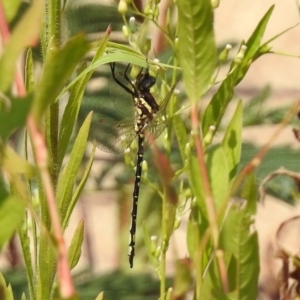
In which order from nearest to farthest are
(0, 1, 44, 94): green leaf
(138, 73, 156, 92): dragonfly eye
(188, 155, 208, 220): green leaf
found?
(0, 1, 44, 94): green leaf
(188, 155, 208, 220): green leaf
(138, 73, 156, 92): dragonfly eye

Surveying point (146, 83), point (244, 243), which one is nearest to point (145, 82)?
point (146, 83)

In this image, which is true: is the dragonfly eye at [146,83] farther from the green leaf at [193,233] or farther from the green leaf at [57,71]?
the green leaf at [57,71]

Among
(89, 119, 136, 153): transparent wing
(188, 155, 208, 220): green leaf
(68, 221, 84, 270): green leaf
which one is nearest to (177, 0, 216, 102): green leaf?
(188, 155, 208, 220): green leaf

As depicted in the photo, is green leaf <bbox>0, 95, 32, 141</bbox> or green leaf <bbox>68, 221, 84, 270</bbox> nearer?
green leaf <bbox>0, 95, 32, 141</bbox>

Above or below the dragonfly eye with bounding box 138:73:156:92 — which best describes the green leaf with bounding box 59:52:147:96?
above

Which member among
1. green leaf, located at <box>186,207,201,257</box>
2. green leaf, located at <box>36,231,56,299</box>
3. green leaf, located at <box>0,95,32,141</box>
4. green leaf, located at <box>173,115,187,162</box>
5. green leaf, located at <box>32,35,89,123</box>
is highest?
green leaf, located at <box>32,35,89,123</box>

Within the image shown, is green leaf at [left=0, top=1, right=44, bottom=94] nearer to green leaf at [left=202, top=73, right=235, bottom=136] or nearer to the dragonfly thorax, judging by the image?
green leaf at [left=202, top=73, right=235, bottom=136]

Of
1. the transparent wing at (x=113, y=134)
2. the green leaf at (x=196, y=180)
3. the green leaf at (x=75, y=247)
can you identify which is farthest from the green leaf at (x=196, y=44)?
the transparent wing at (x=113, y=134)

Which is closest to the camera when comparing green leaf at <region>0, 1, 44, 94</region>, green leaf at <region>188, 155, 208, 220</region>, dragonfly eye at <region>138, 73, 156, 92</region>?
green leaf at <region>0, 1, 44, 94</region>

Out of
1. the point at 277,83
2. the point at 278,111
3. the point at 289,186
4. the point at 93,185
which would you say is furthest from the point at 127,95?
the point at 277,83
